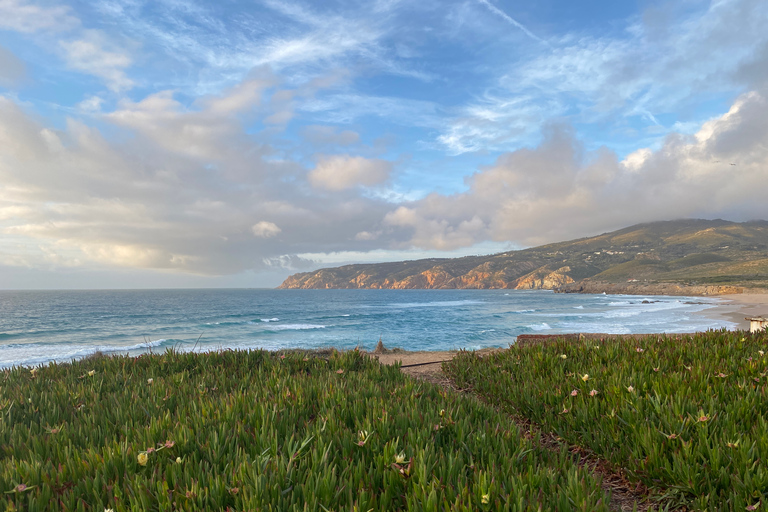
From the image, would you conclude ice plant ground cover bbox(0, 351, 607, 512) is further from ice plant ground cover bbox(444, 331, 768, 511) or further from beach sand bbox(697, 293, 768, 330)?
beach sand bbox(697, 293, 768, 330)

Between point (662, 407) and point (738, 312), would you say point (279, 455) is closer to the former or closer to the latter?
point (662, 407)

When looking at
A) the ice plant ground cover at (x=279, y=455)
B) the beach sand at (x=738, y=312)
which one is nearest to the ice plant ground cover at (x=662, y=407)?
the ice plant ground cover at (x=279, y=455)

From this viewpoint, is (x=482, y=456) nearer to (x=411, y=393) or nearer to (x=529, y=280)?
(x=411, y=393)

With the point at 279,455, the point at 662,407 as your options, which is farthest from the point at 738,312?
the point at 279,455

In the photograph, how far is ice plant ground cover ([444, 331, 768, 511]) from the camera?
3064 mm

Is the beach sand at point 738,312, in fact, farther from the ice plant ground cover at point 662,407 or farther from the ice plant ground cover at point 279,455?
the ice plant ground cover at point 279,455

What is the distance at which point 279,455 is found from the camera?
116 inches

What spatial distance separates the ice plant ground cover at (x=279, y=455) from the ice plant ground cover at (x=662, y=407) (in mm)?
849

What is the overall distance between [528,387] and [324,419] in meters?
3.13

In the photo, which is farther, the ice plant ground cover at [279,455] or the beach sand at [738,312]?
the beach sand at [738,312]

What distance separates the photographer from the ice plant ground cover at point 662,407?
3.06 meters

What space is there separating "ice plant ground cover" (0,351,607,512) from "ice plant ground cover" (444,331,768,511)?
85 cm

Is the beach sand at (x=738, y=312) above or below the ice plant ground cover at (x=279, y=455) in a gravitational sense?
below

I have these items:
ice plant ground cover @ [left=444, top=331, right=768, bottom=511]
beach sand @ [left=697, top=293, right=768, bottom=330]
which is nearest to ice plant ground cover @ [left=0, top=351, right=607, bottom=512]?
ice plant ground cover @ [left=444, top=331, right=768, bottom=511]
